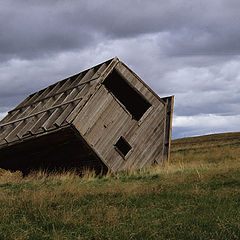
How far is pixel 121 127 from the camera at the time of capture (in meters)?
15.2

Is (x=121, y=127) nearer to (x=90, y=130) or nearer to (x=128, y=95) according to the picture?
(x=90, y=130)

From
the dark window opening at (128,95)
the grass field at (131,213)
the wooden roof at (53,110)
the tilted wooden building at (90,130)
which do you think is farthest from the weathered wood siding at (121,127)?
the grass field at (131,213)

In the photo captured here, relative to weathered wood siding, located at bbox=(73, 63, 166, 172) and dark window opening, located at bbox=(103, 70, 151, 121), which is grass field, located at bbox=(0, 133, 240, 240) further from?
dark window opening, located at bbox=(103, 70, 151, 121)

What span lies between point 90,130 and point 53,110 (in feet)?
7.88

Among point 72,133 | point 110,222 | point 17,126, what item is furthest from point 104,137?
point 110,222

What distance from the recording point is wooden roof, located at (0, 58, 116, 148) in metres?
13.9

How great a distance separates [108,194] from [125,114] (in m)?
7.08

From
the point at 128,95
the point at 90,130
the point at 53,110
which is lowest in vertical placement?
the point at 90,130

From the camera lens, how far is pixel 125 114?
15383mm

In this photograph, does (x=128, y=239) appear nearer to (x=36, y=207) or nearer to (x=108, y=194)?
(x=36, y=207)

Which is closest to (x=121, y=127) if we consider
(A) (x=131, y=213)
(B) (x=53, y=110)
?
(B) (x=53, y=110)

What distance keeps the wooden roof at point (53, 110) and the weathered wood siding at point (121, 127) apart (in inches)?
19.7

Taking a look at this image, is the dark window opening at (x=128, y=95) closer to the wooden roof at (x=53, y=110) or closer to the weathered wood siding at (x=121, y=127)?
the wooden roof at (x=53, y=110)

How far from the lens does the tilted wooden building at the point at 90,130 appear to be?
14055 millimetres
